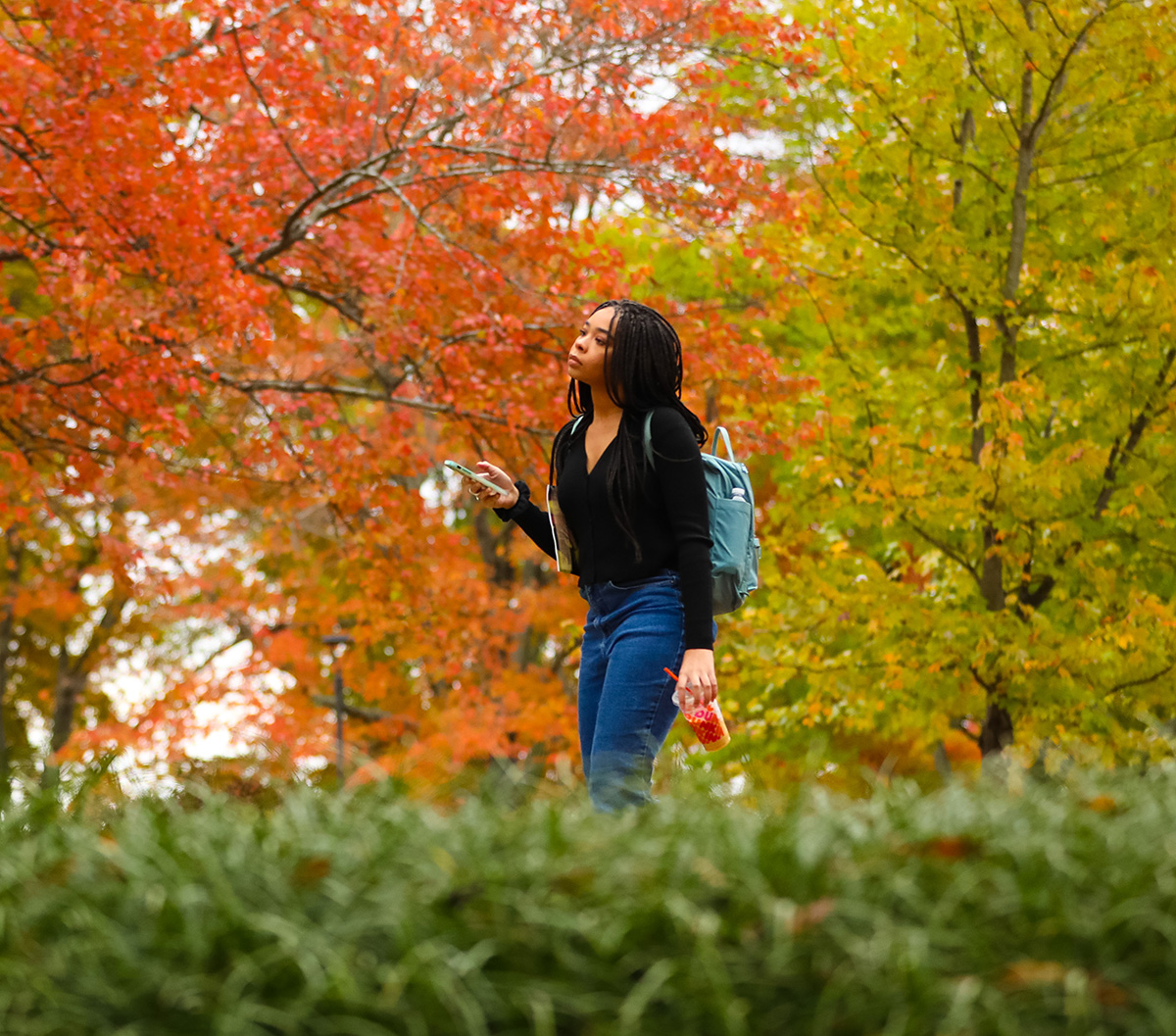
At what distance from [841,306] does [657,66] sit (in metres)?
2.29

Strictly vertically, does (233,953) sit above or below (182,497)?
below

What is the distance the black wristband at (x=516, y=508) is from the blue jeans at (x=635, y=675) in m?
0.55

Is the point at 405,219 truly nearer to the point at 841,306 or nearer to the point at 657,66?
the point at 657,66

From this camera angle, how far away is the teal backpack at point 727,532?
3.73 metres

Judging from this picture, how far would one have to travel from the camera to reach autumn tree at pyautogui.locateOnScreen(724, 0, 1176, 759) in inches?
299

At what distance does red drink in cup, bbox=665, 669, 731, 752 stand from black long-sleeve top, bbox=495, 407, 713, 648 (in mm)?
180

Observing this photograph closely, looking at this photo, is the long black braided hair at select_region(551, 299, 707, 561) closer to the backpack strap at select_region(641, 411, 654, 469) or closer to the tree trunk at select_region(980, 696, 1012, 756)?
the backpack strap at select_region(641, 411, 654, 469)

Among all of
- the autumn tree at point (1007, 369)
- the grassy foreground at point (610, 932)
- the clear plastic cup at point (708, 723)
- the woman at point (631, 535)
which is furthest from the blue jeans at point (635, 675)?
the autumn tree at point (1007, 369)

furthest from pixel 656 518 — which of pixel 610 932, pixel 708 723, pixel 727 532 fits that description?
pixel 610 932

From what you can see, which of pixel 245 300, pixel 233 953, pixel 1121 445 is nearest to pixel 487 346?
pixel 245 300

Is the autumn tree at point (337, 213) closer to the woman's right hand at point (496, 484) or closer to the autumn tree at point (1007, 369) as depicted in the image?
the autumn tree at point (1007, 369)

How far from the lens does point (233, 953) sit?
1897mm

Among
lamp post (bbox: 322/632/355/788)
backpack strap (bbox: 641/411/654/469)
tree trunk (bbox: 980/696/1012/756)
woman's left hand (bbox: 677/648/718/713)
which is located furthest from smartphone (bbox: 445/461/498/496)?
lamp post (bbox: 322/632/355/788)

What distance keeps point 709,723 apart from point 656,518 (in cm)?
68
